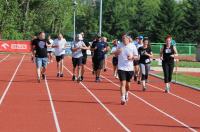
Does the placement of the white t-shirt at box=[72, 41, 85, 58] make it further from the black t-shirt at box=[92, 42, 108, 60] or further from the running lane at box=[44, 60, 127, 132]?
the running lane at box=[44, 60, 127, 132]

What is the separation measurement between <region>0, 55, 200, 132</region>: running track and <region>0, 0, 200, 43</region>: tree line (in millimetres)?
52678

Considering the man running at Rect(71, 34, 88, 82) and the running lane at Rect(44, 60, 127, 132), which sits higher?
the man running at Rect(71, 34, 88, 82)

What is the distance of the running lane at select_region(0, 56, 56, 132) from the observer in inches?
454

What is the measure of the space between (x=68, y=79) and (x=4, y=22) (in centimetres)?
4860

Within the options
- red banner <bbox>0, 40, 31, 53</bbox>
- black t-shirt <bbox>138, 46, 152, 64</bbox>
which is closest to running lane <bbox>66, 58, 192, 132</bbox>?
black t-shirt <bbox>138, 46, 152, 64</bbox>

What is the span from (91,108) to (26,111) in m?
1.83

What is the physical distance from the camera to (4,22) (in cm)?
7162

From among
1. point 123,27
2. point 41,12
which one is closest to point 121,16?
point 123,27

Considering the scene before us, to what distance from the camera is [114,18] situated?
98750 millimetres

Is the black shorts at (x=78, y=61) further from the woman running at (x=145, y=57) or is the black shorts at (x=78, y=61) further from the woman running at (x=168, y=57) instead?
the woman running at (x=168, y=57)

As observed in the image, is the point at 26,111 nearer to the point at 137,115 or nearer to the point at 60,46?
the point at 137,115

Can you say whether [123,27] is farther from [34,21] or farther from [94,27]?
[34,21]

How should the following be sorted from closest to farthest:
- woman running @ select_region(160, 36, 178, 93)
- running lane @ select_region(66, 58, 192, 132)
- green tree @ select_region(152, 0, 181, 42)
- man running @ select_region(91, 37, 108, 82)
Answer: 1. running lane @ select_region(66, 58, 192, 132)
2. woman running @ select_region(160, 36, 178, 93)
3. man running @ select_region(91, 37, 108, 82)
4. green tree @ select_region(152, 0, 181, 42)

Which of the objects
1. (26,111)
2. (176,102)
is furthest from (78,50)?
(26,111)
